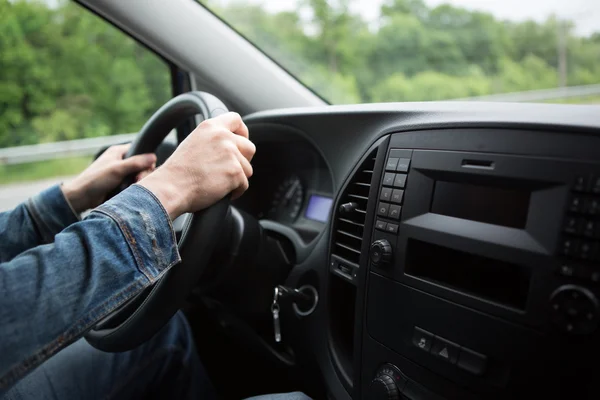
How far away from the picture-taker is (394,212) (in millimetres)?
1085

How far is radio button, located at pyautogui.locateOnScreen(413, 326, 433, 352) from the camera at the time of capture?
1021mm

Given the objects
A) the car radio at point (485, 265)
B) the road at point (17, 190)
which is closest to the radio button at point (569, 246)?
the car radio at point (485, 265)

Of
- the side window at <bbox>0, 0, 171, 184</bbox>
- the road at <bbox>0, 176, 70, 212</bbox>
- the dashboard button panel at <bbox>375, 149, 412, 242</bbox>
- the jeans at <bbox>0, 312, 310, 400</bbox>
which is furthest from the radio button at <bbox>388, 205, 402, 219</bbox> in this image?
the road at <bbox>0, 176, 70, 212</bbox>

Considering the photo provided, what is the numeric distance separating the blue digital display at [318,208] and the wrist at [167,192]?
0.69 metres

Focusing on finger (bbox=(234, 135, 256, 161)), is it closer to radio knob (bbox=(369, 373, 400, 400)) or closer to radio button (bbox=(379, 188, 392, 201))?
radio button (bbox=(379, 188, 392, 201))

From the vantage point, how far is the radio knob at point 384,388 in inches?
42.4

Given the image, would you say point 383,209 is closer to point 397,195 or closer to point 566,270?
point 397,195

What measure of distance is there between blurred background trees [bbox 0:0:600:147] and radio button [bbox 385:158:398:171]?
0.30m

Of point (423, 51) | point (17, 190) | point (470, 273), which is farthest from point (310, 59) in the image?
point (17, 190)

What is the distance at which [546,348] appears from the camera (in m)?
0.84

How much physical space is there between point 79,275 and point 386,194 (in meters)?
0.61

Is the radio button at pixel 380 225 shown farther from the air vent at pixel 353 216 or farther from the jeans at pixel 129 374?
the jeans at pixel 129 374

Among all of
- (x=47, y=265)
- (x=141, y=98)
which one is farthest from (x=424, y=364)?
(x=141, y=98)

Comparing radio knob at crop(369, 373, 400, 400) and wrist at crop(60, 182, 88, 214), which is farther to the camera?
wrist at crop(60, 182, 88, 214)
